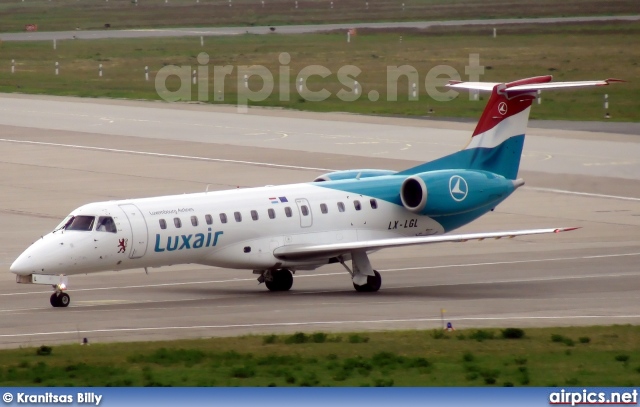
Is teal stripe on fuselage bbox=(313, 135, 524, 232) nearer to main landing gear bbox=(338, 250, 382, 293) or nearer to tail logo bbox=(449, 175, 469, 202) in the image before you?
tail logo bbox=(449, 175, 469, 202)

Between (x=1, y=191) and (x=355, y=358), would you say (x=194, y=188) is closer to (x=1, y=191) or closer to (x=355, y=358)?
(x=1, y=191)

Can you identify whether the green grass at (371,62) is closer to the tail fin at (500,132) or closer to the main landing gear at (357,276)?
the tail fin at (500,132)

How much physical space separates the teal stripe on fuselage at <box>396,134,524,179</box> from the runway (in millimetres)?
2644

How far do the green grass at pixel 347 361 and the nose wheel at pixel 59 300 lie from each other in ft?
20.0

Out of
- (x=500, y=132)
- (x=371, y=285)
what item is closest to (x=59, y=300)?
(x=371, y=285)

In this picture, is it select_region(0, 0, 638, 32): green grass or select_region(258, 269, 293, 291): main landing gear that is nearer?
select_region(258, 269, 293, 291): main landing gear

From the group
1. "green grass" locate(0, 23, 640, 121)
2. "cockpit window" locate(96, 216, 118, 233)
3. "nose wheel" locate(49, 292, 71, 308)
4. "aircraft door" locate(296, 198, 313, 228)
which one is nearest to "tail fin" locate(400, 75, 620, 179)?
"aircraft door" locate(296, 198, 313, 228)

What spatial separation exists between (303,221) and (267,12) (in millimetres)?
114626

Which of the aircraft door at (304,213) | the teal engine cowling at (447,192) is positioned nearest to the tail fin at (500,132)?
the teal engine cowling at (447,192)

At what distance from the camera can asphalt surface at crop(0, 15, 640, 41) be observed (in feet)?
390

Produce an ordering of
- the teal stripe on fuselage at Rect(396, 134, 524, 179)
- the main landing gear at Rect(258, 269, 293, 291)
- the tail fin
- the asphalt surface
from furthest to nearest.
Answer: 1. the asphalt surface
2. the tail fin
3. the teal stripe on fuselage at Rect(396, 134, 524, 179)
4. the main landing gear at Rect(258, 269, 293, 291)

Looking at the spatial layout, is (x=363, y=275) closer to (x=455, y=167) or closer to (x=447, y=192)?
(x=447, y=192)

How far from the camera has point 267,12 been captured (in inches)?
5728

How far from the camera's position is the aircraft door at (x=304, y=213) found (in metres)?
32.8
